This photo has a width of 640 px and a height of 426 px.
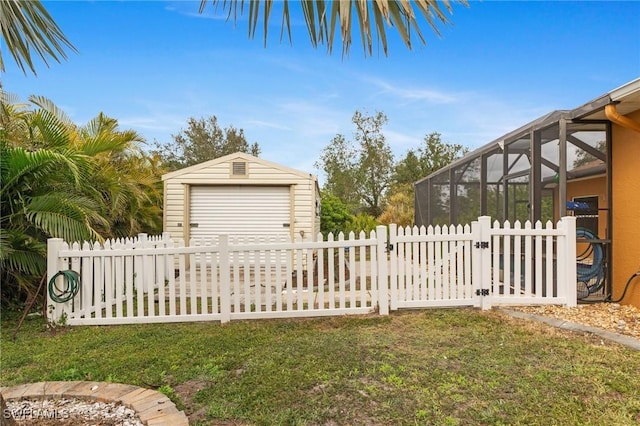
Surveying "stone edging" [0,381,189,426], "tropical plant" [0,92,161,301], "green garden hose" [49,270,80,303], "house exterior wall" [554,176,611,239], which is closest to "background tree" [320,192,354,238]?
"house exterior wall" [554,176,611,239]

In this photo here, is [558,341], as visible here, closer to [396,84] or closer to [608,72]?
[608,72]

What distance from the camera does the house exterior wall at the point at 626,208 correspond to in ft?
15.1

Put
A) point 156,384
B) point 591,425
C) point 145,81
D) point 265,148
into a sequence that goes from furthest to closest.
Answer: point 265,148, point 145,81, point 156,384, point 591,425

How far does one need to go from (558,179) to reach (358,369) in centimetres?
432

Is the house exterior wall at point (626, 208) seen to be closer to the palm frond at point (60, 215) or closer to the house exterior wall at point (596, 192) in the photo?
the house exterior wall at point (596, 192)

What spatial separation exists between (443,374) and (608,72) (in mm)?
10745

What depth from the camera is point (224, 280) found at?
4355 mm

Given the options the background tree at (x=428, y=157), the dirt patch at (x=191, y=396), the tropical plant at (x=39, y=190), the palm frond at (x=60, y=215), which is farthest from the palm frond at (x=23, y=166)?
the background tree at (x=428, y=157)

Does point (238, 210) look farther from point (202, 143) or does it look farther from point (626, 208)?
point (202, 143)

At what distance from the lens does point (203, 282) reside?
443 cm

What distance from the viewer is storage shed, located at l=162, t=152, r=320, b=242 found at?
8.96 m

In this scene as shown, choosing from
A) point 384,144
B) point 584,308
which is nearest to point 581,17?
point 584,308

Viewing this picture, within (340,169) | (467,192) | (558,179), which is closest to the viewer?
(558,179)

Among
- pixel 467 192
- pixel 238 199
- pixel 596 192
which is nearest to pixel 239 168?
pixel 238 199
